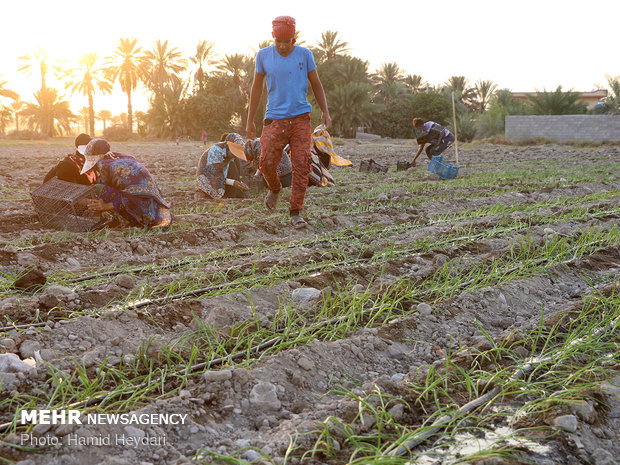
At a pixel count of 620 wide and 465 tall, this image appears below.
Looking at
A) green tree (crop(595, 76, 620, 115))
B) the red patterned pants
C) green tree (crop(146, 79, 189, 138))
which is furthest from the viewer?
green tree (crop(146, 79, 189, 138))

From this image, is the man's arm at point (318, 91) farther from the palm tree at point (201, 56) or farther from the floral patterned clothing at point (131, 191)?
the palm tree at point (201, 56)

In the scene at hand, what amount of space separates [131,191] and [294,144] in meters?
1.48

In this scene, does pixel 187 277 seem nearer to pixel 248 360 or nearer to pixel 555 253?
pixel 248 360

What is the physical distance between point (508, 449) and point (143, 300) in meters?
2.05

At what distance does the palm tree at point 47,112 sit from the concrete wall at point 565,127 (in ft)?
94.0

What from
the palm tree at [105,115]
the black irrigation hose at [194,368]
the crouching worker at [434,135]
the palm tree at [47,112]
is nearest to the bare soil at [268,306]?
the black irrigation hose at [194,368]

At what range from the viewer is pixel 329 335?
2.77m

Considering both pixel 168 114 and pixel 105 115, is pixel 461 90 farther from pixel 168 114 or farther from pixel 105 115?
pixel 105 115

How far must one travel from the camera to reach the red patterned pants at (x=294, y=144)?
17.3 feet

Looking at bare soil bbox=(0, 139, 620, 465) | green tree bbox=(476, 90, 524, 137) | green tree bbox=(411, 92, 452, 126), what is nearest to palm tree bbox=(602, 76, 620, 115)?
green tree bbox=(476, 90, 524, 137)

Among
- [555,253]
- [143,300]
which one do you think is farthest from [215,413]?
[555,253]

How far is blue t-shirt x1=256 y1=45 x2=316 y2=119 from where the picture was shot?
202 inches

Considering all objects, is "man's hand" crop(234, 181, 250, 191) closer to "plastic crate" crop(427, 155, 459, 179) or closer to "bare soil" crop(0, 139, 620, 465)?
"bare soil" crop(0, 139, 620, 465)

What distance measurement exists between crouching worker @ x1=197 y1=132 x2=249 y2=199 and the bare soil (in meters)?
0.81
